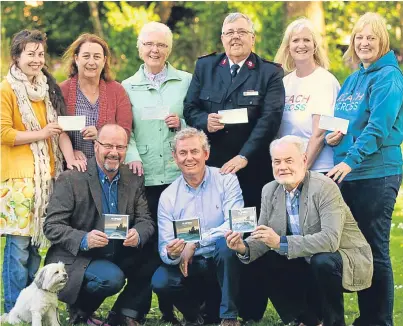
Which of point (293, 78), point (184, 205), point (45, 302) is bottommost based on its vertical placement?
point (45, 302)

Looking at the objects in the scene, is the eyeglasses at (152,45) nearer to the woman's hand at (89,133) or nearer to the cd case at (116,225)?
the woman's hand at (89,133)

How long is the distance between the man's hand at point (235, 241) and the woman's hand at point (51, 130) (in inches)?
56.7

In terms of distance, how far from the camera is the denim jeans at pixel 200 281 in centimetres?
587

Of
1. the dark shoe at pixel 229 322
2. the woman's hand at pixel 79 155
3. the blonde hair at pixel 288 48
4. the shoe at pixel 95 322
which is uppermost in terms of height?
the blonde hair at pixel 288 48

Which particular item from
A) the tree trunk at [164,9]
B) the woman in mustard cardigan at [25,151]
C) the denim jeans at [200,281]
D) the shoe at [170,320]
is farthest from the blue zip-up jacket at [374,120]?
the tree trunk at [164,9]

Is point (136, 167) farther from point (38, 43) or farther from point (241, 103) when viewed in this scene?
point (38, 43)

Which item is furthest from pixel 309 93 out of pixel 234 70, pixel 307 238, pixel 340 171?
pixel 307 238

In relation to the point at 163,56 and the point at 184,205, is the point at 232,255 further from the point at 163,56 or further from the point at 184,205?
the point at 163,56

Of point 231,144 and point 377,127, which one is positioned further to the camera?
point 231,144

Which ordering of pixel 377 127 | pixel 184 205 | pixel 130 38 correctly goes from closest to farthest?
pixel 377 127 < pixel 184 205 < pixel 130 38

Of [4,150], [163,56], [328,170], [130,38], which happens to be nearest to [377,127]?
[328,170]

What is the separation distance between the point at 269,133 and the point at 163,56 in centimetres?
99

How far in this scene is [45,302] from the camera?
5.90m

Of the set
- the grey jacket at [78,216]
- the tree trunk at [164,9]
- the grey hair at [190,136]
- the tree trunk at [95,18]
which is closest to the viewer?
the grey jacket at [78,216]
